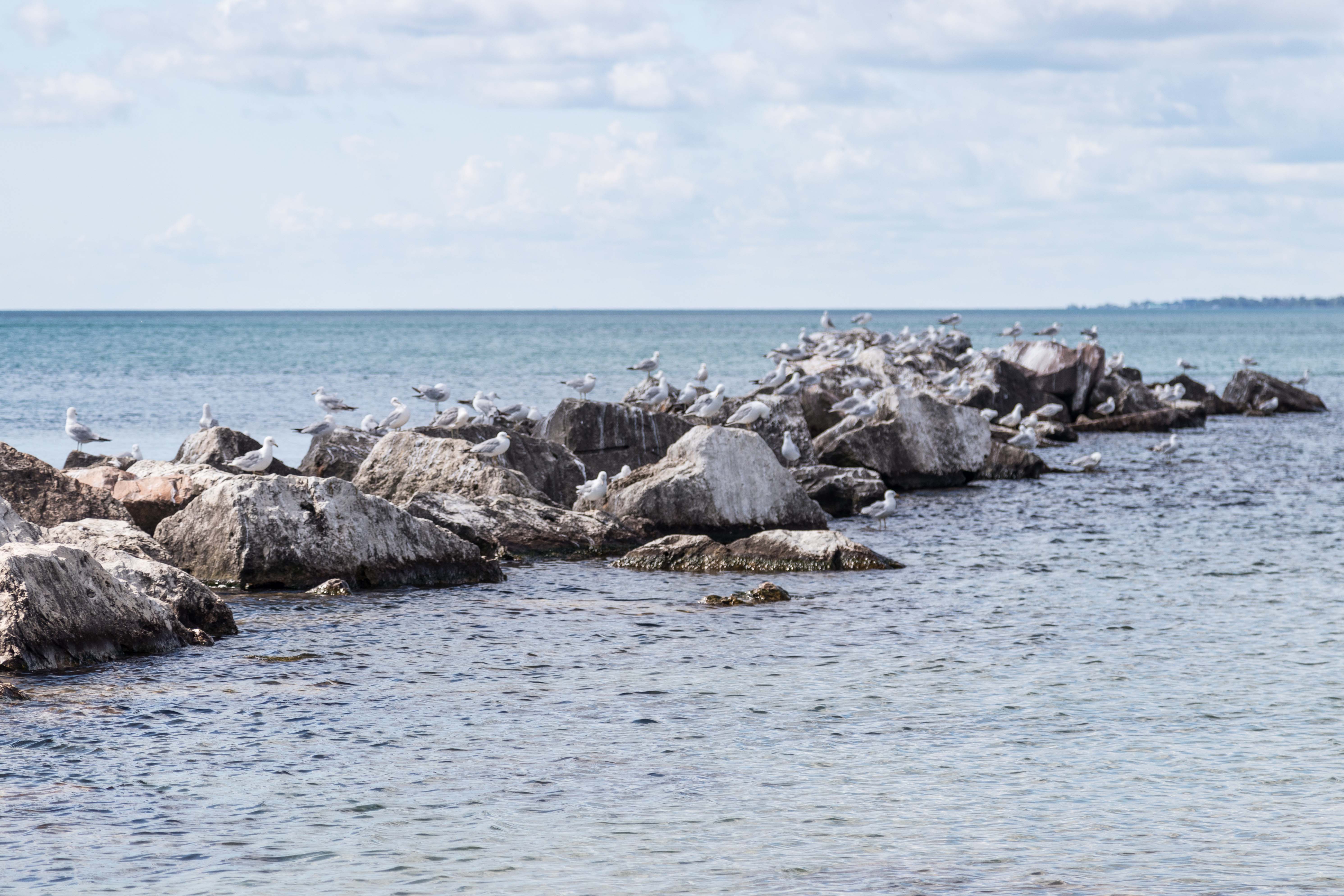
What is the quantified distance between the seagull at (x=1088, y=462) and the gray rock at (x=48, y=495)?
21027 mm

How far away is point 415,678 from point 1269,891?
6.78 metres

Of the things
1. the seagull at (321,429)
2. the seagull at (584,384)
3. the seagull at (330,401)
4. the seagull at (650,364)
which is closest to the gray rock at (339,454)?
the seagull at (321,429)

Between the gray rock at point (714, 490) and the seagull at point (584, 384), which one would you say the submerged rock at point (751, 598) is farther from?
the seagull at point (584, 384)

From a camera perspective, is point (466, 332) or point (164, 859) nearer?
point (164, 859)

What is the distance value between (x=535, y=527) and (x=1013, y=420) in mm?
21243

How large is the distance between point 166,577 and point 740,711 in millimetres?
5780

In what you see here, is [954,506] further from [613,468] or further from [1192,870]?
[1192,870]

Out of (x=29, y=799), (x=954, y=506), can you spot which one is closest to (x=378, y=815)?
(x=29, y=799)

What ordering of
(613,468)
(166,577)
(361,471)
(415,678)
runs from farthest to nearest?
(613,468)
(361,471)
(166,577)
(415,678)

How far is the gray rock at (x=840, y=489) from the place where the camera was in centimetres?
2308

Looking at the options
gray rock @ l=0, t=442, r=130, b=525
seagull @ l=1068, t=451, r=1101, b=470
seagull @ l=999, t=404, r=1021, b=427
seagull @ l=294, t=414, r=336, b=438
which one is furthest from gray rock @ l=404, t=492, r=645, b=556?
seagull @ l=999, t=404, r=1021, b=427

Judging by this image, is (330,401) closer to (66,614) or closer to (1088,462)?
(66,614)

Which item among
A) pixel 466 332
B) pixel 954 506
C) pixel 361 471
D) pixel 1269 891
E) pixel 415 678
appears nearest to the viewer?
pixel 1269 891

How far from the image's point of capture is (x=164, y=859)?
7.23 metres
